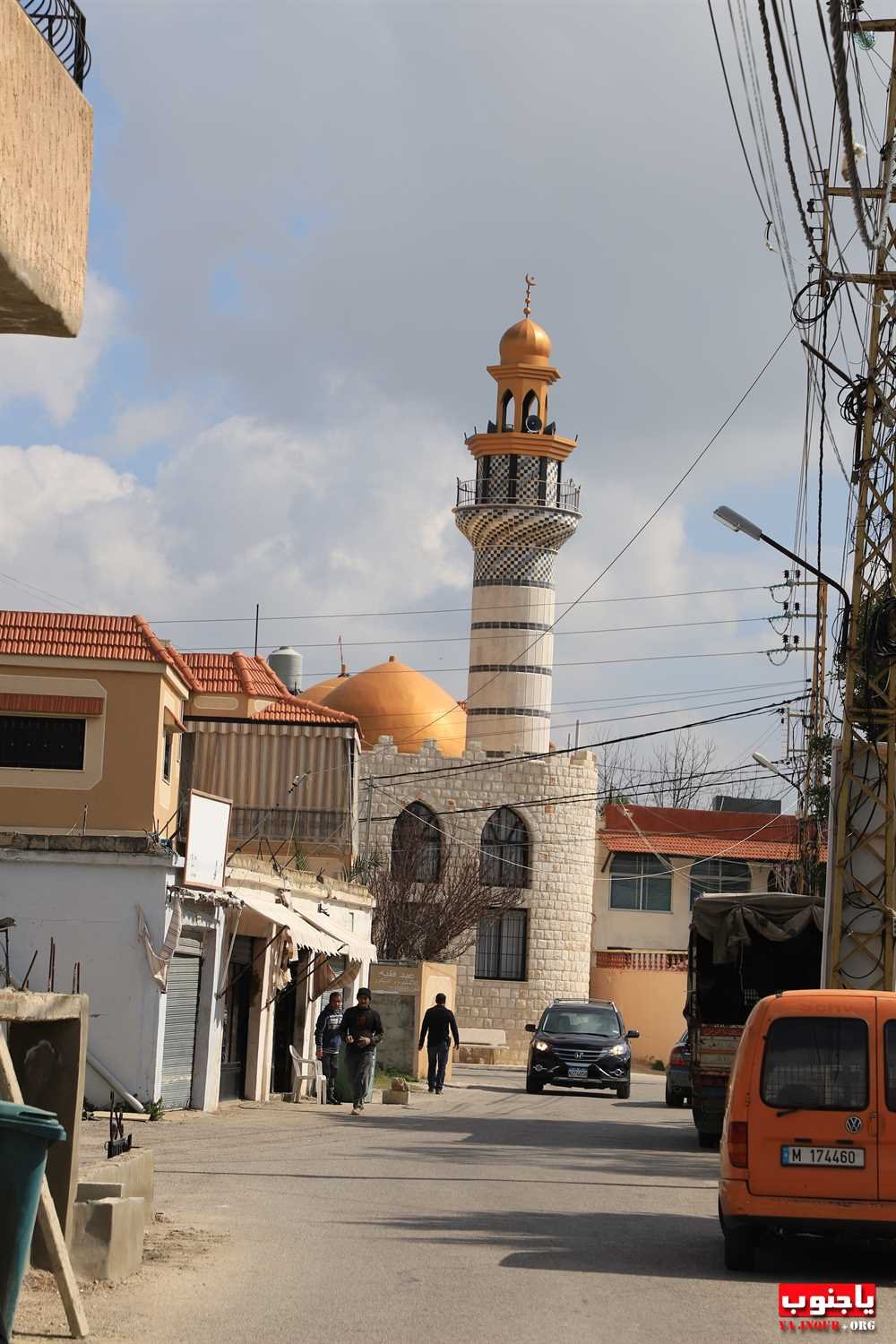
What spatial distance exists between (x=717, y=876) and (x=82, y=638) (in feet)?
110

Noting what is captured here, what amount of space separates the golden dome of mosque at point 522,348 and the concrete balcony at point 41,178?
173 feet

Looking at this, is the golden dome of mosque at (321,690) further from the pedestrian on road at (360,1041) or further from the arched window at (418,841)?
the pedestrian on road at (360,1041)

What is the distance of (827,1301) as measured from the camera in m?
9.63

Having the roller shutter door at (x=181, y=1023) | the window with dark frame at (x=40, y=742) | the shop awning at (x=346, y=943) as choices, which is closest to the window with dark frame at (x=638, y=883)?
the shop awning at (x=346, y=943)

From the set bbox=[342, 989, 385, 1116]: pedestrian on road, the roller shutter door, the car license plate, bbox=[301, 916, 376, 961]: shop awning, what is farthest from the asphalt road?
bbox=[301, 916, 376, 961]: shop awning

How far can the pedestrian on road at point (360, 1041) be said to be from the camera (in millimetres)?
23438

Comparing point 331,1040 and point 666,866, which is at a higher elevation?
point 666,866

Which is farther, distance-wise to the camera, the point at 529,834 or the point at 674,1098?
the point at 529,834

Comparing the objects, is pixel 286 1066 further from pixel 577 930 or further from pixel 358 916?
pixel 577 930

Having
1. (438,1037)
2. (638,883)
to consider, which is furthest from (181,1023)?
(638,883)

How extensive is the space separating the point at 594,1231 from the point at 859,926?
339 inches

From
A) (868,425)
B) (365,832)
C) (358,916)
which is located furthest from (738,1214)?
(365,832)

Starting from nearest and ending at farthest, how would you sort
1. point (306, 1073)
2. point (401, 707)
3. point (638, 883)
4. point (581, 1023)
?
point (306, 1073) → point (581, 1023) → point (638, 883) → point (401, 707)

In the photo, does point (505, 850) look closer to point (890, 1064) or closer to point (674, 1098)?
point (674, 1098)
